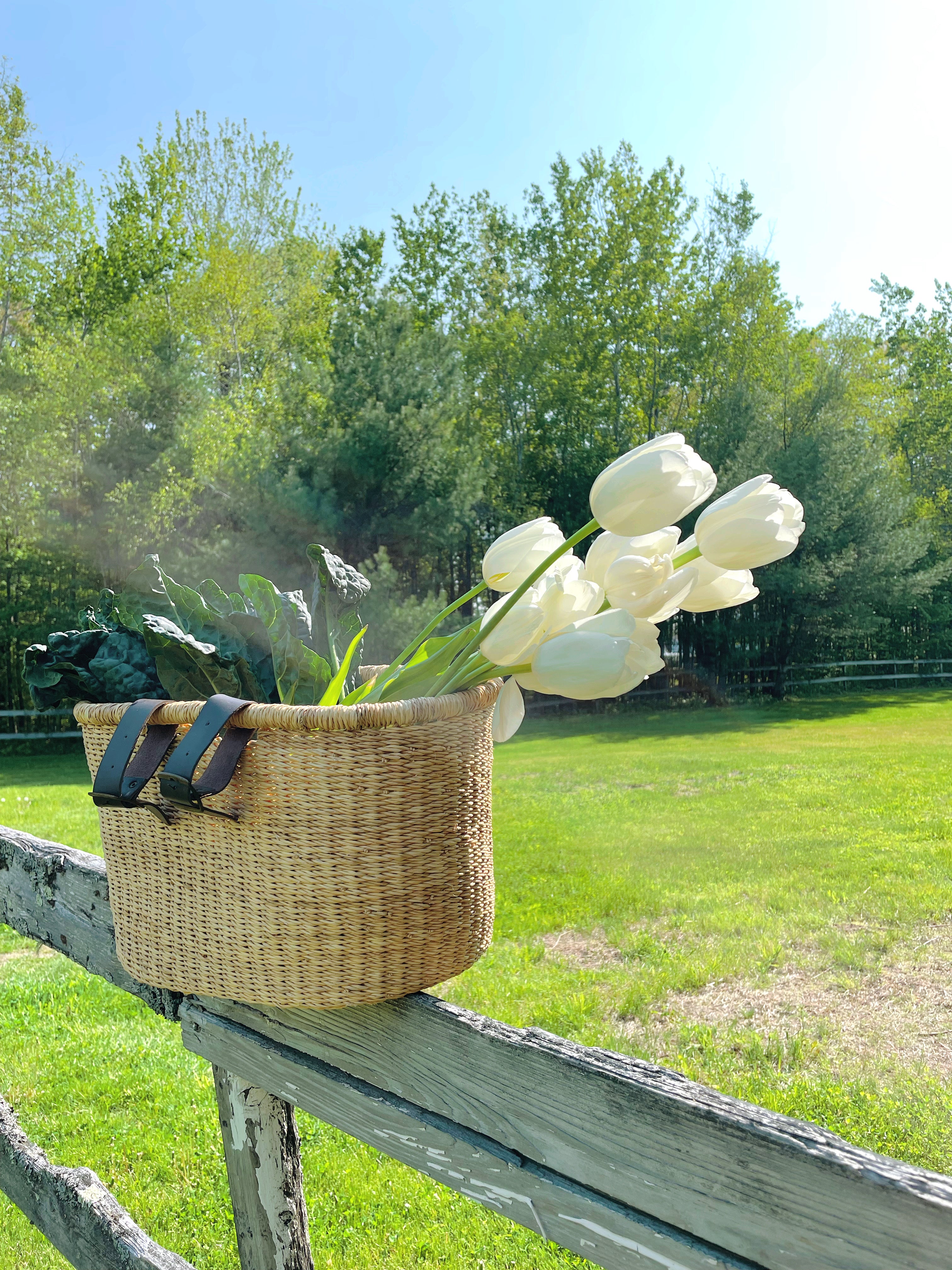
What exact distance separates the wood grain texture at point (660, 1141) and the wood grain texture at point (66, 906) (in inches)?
17.8

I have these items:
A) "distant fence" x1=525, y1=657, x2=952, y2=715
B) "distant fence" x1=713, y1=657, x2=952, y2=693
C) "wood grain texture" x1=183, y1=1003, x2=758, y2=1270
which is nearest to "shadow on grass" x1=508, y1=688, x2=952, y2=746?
"distant fence" x1=525, y1=657, x2=952, y2=715

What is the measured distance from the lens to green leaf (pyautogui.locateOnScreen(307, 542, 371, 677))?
985 millimetres

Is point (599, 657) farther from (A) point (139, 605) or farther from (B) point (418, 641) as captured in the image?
(A) point (139, 605)

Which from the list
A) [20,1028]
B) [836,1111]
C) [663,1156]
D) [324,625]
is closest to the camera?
[663,1156]

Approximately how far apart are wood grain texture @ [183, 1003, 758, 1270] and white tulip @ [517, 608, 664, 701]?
0.41 metres

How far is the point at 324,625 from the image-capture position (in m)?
1.00

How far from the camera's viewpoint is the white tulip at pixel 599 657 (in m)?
0.75

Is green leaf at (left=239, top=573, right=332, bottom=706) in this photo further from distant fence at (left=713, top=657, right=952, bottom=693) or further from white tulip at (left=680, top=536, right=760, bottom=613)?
distant fence at (left=713, top=657, right=952, bottom=693)


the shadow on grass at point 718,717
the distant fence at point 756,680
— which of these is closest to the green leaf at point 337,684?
the shadow on grass at point 718,717

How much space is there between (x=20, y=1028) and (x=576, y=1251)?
299cm

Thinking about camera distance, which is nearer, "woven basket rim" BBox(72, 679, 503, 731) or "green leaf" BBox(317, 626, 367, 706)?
"woven basket rim" BBox(72, 679, 503, 731)

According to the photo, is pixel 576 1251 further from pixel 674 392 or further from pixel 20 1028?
pixel 674 392

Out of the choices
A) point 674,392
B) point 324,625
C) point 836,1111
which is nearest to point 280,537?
point 674,392

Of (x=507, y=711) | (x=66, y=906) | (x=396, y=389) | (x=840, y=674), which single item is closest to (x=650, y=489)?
(x=507, y=711)
